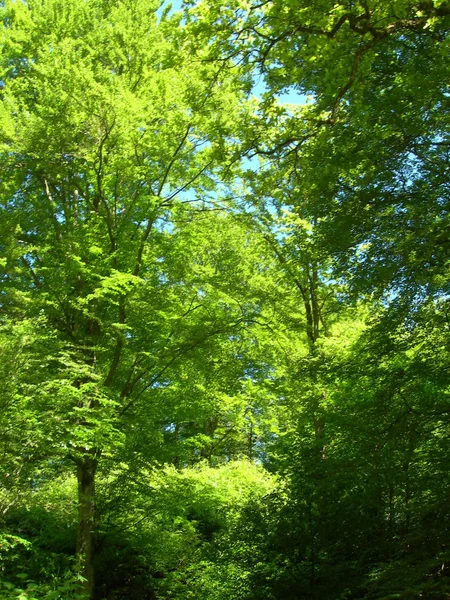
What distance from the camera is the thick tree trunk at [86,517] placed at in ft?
22.5

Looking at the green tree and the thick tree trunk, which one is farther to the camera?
the green tree

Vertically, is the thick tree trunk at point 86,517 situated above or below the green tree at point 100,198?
below

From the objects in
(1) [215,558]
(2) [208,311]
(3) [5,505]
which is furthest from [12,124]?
(1) [215,558]

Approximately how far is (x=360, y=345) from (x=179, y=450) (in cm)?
328

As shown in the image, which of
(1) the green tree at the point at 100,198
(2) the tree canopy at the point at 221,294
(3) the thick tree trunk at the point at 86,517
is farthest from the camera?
(1) the green tree at the point at 100,198

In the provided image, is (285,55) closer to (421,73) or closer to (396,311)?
(421,73)

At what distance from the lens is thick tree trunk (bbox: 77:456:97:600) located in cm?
687

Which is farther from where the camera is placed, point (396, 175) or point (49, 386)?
point (49, 386)

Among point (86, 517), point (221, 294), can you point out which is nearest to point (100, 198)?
point (221, 294)

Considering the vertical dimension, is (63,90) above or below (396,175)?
above

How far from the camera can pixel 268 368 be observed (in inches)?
466

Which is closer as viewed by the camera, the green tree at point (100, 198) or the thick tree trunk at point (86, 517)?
the thick tree trunk at point (86, 517)

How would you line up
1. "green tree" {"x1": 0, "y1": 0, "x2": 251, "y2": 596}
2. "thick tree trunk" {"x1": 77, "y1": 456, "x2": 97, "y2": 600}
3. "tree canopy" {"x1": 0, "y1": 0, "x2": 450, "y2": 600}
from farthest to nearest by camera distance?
"green tree" {"x1": 0, "y1": 0, "x2": 251, "y2": 596}
"thick tree trunk" {"x1": 77, "y1": 456, "x2": 97, "y2": 600}
"tree canopy" {"x1": 0, "y1": 0, "x2": 450, "y2": 600}

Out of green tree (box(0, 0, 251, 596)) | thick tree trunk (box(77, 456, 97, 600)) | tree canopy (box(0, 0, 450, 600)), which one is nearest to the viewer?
tree canopy (box(0, 0, 450, 600))
